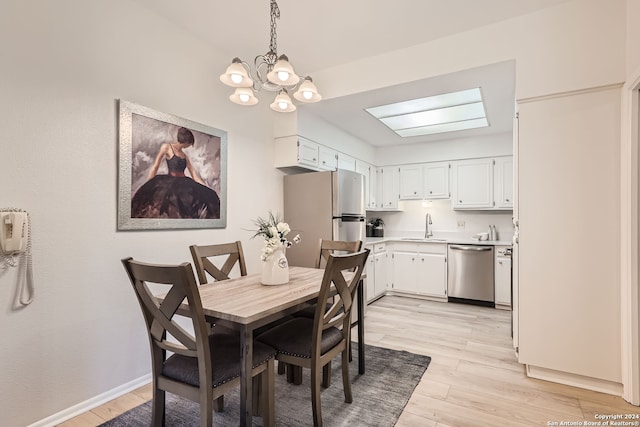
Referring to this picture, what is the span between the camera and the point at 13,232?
5.56 feet

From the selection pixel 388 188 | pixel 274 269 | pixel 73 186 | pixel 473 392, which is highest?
pixel 388 188

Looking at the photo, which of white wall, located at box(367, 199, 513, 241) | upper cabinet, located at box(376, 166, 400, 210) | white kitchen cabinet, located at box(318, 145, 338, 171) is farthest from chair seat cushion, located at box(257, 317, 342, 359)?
white wall, located at box(367, 199, 513, 241)

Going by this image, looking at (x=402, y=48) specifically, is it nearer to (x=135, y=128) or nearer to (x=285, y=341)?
(x=135, y=128)

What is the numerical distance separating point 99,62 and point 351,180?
2611 mm

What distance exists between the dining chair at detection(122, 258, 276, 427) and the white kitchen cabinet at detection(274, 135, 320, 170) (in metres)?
2.27

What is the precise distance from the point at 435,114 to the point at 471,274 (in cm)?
223

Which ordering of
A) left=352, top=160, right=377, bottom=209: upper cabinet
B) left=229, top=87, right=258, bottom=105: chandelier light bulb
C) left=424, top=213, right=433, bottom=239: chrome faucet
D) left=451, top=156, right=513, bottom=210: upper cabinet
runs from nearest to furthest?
left=229, top=87, right=258, bottom=105: chandelier light bulb < left=451, top=156, right=513, bottom=210: upper cabinet < left=352, top=160, right=377, bottom=209: upper cabinet < left=424, top=213, right=433, bottom=239: chrome faucet

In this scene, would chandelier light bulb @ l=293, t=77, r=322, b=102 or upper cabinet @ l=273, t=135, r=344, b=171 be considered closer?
chandelier light bulb @ l=293, t=77, r=322, b=102

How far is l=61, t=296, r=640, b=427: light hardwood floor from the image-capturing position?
193 centimetres

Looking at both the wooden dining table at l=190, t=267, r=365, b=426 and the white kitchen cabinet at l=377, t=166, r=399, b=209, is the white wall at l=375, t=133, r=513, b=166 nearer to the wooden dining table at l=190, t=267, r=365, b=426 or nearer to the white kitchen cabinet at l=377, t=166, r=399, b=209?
the white kitchen cabinet at l=377, t=166, r=399, b=209

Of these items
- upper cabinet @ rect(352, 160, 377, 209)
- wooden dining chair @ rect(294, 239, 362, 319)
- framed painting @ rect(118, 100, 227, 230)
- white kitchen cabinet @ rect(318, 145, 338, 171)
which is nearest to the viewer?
framed painting @ rect(118, 100, 227, 230)

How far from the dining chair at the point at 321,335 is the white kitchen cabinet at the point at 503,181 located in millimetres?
3572

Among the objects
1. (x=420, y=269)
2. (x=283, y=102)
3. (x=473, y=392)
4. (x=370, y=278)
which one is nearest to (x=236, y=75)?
(x=283, y=102)

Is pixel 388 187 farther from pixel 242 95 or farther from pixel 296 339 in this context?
pixel 296 339
